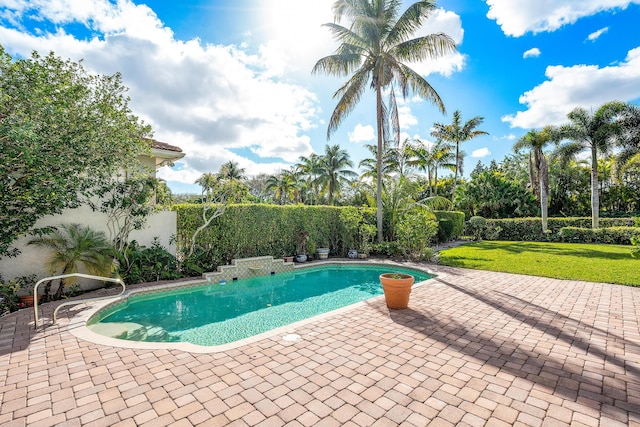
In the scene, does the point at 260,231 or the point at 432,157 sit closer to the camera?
the point at 260,231

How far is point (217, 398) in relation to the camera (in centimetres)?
309

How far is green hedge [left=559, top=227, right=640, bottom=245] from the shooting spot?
19.2 meters

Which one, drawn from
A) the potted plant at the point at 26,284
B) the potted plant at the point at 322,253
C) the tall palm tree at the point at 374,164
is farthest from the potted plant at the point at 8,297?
the tall palm tree at the point at 374,164

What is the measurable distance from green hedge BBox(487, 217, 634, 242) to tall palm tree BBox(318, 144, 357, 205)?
15727 millimetres

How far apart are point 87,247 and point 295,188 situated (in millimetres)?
31641

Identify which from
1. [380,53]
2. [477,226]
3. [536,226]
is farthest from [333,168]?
[536,226]

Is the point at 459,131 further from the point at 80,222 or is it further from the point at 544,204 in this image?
the point at 80,222

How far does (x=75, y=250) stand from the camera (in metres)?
7.39

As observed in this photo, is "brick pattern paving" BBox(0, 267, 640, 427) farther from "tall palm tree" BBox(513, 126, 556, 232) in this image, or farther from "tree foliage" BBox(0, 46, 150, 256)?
"tall palm tree" BBox(513, 126, 556, 232)

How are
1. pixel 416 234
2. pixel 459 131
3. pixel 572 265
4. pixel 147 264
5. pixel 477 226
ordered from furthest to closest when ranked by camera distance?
pixel 459 131
pixel 477 226
pixel 416 234
pixel 572 265
pixel 147 264

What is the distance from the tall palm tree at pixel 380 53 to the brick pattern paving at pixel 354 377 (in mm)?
10435

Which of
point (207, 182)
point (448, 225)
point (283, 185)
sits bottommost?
point (448, 225)

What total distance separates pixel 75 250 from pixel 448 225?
2253 cm

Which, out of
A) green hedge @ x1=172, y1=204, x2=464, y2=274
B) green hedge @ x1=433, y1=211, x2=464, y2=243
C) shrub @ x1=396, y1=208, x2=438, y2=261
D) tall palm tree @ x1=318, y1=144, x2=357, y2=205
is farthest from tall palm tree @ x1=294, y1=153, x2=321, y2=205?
shrub @ x1=396, y1=208, x2=438, y2=261
